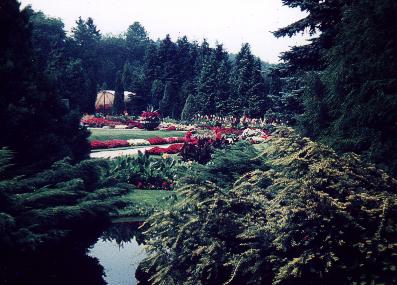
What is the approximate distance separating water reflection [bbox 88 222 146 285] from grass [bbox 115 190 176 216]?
50 cm

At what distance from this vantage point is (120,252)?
759 cm

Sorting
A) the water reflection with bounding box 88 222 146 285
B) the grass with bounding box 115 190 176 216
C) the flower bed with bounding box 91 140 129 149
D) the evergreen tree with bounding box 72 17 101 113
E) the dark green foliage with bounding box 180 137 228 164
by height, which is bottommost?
the water reflection with bounding box 88 222 146 285

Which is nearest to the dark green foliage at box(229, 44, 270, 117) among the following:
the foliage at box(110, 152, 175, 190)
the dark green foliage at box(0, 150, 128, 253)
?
the foliage at box(110, 152, 175, 190)

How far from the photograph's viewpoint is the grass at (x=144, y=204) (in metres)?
9.68

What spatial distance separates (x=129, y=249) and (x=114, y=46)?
88.3 m

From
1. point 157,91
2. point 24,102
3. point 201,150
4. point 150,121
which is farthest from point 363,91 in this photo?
point 157,91

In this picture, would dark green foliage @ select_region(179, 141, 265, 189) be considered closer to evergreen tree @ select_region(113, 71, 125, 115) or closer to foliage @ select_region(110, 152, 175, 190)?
foliage @ select_region(110, 152, 175, 190)

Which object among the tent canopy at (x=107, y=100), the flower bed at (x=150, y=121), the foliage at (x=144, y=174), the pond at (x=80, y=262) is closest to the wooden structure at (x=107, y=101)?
the tent canopy at (x=107, y=100)

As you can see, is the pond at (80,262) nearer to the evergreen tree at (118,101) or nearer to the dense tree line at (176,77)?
the dense tree line at (176,77)

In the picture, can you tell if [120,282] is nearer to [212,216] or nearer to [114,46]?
[212,216]

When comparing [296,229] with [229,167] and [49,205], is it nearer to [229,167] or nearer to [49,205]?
[229,167]

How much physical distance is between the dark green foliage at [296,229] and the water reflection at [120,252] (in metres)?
1.49

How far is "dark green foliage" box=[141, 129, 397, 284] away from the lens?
379cm

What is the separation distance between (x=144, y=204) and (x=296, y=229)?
7029 mm
